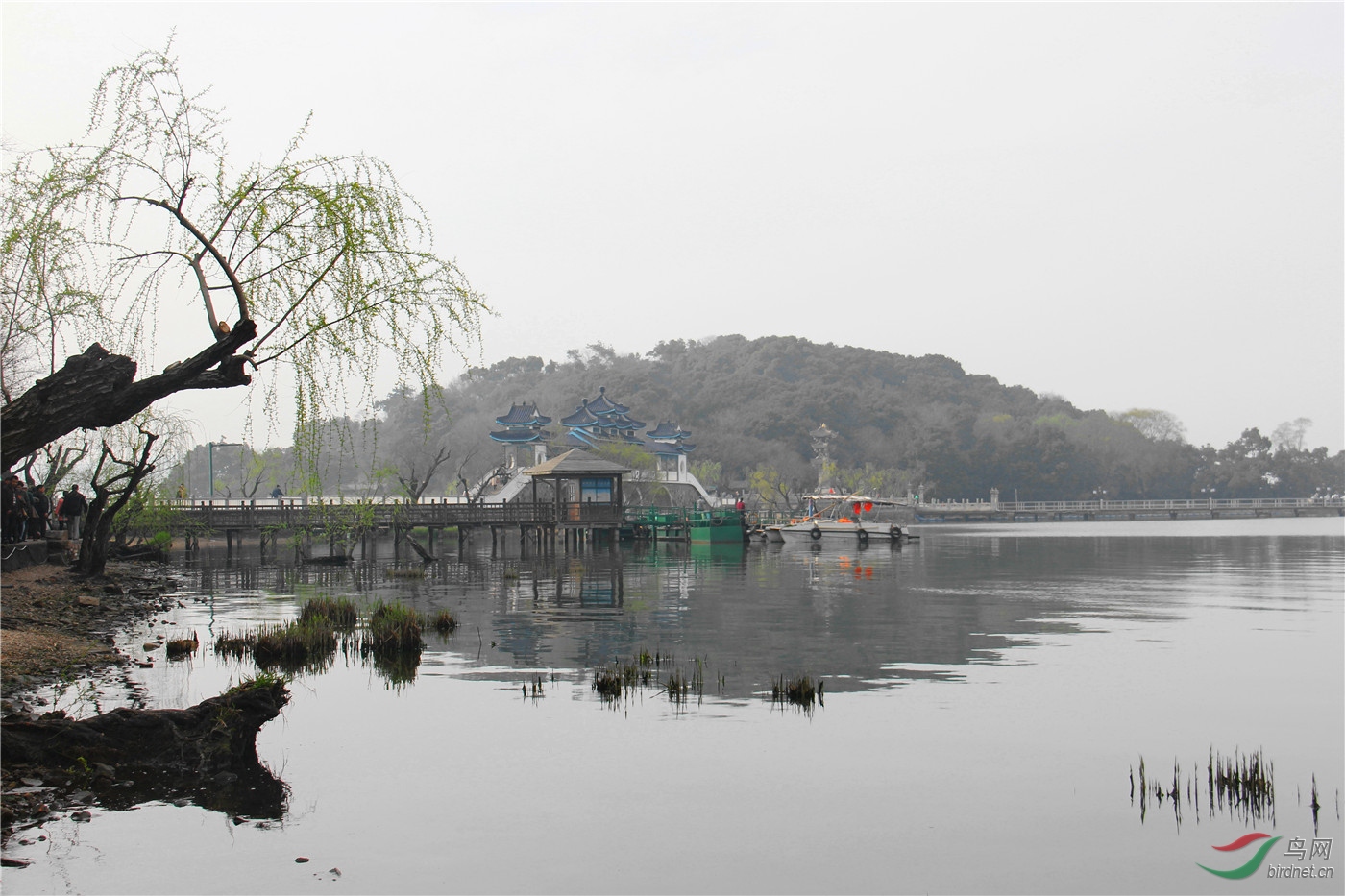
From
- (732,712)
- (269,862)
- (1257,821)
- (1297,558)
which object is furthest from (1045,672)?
(1297,558)

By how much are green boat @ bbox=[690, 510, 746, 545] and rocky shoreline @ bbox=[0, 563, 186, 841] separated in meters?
28.1

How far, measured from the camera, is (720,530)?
2090 inches

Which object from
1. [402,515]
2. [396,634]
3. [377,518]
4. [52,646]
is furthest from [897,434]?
[52,646]

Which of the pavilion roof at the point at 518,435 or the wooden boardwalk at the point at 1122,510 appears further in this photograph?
the wooden boardwalk at the point at 1122,510

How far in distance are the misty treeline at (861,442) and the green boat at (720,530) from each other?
1329 inches

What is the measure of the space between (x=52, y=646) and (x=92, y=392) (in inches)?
306

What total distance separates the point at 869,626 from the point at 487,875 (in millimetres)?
13367

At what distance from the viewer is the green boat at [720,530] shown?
2087 inches

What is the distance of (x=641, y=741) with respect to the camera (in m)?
10.7

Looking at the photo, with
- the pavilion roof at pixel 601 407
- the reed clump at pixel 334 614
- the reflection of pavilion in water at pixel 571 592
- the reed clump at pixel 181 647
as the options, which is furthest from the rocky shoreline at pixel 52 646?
the pavilion roof at pixel 601 407

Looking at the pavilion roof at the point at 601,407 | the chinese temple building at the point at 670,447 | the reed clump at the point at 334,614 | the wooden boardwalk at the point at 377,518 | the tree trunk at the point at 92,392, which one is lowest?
the reed clump at the point at 334,614

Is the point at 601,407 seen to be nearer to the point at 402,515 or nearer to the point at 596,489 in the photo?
the point at 596,489

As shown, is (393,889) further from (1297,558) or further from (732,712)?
(1297,558)

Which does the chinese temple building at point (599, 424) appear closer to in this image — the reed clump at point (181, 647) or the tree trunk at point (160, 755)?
the reed clump at point (181, 647)
